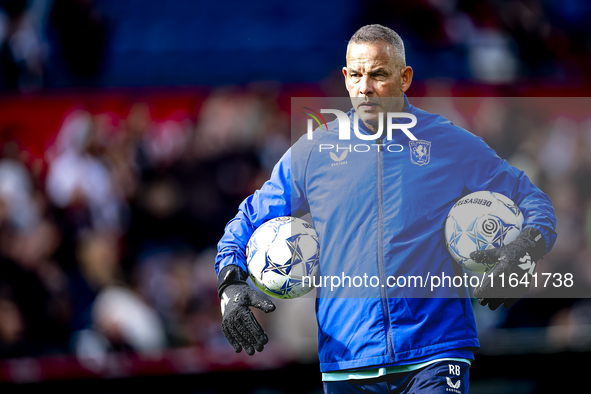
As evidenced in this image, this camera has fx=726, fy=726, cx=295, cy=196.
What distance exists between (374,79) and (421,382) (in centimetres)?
141

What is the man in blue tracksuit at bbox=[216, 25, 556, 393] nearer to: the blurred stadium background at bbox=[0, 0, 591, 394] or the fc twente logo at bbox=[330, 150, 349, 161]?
the fc twente logo at bbox=[330, 150, 349, 161]

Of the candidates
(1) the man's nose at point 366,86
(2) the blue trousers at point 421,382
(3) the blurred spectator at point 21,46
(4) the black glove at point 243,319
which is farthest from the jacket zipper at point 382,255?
(3) the blurred spectator at point 21,46

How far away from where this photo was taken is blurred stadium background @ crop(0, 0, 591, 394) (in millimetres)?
6699

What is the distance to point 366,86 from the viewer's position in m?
3.44

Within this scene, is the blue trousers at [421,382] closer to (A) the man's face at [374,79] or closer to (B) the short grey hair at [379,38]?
(A) the man's face at [374,79]

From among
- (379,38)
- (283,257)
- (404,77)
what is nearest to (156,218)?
(283,257)

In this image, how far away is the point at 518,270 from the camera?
10.6 feet

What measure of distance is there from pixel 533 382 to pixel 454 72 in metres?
5.04

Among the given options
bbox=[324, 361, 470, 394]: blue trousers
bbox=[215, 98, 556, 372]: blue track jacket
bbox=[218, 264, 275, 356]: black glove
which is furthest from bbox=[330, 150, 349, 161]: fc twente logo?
bbox=[324, 361, 470, 394]: blue trousers

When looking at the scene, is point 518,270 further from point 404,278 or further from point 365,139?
point 365,139

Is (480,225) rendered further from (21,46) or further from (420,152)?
(21,46)

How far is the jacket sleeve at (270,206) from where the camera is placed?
11.7 feet

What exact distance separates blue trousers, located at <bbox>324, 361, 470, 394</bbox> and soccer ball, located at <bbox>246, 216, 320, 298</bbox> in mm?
521

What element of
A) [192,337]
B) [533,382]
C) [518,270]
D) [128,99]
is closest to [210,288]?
[192,337]
